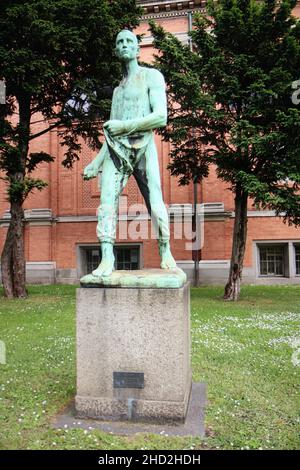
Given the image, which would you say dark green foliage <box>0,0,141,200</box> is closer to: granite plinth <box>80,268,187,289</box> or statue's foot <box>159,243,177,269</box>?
statue's foot <box>159,243,177,269</box>

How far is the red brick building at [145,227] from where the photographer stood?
1677 centimetres

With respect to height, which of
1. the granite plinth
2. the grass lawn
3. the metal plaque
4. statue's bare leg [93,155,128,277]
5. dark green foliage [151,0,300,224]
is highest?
dark green foliage [151,0,300,224]

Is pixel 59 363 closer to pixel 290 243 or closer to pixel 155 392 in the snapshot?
pixel 155 392

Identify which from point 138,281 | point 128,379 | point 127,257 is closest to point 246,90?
point 127,257

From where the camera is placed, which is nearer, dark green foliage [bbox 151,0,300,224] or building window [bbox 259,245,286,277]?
dark green foliage [bbox 151,0,300,224]

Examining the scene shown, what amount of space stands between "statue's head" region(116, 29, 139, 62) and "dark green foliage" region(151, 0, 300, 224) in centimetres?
707

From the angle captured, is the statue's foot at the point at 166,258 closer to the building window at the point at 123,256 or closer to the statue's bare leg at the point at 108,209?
the statue's bare leg at the point at 108,209

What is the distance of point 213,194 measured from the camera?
56.3 feet

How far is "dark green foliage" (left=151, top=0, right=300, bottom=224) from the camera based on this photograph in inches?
429

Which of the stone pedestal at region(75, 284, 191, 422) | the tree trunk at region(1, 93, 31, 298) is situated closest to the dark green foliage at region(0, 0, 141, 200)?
the tree trunk at region(1, 93, 31, 298)

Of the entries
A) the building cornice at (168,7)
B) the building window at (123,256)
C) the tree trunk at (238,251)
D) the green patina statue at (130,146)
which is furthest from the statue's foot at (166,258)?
the building cornice at (168,7)

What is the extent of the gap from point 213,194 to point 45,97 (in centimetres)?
768

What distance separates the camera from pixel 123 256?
60.0 ft

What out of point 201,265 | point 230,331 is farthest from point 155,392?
point 201,265
